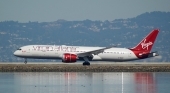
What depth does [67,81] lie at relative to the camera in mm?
52219

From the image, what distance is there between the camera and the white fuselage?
81.6 metres

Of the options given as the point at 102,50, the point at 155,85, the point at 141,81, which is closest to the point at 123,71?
the point at 102,50

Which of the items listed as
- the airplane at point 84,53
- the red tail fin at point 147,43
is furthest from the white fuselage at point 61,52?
the red tail fin at point 147,43

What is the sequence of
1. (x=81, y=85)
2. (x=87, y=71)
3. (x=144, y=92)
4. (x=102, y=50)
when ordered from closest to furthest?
(x=144, y=92) < (x=81, y=85) < (x=87, y=71) < (x=102, y=50)

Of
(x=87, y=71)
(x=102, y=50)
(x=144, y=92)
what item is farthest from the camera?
(x=102, y=50)

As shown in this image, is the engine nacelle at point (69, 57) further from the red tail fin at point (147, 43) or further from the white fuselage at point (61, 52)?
the red tail fin at point (147, 43)

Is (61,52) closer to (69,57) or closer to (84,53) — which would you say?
(69,57)

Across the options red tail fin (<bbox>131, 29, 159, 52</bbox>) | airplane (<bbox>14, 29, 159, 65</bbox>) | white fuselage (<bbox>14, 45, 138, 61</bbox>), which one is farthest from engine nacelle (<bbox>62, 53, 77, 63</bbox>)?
red tail fin (<bbox>131, 29, 159, 52</bbox>)

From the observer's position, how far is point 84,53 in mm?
82125

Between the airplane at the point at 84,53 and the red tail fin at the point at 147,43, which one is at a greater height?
the red tail fin at the point at 147,43

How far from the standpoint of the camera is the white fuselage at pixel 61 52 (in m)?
81.6

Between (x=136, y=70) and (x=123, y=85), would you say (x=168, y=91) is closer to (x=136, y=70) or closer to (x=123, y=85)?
(x=123, y=85)

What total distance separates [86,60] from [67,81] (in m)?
30.8

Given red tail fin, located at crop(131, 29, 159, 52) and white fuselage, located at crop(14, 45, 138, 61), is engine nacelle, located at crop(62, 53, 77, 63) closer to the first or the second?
white fuselage, located at crop(14, 45, 138, 61)
